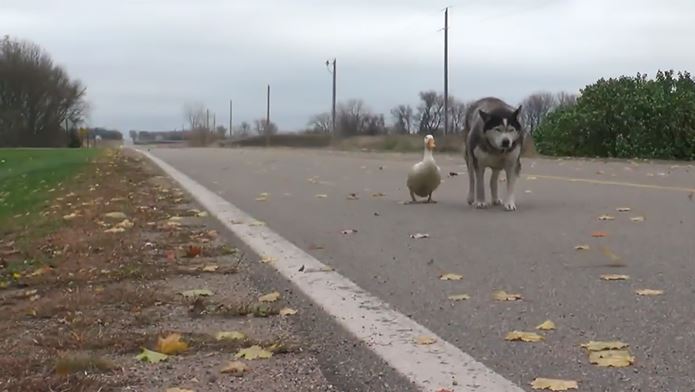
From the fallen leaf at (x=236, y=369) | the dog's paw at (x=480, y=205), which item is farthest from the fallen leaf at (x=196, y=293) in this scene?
the dog's paw at (x=480, y=205)

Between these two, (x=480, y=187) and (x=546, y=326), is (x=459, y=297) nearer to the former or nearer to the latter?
(x=546, y=326)

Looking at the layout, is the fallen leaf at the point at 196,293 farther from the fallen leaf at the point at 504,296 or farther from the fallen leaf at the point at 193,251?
the fallen leaf at the point at 504,296

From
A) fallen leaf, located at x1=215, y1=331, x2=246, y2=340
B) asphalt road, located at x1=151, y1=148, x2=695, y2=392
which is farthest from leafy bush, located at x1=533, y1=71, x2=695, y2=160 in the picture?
fallen leaf, located at x1=215, y1=331, x2=246, y2=340

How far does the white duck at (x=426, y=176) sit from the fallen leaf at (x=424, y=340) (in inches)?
267

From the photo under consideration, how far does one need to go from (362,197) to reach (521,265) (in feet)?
20.3

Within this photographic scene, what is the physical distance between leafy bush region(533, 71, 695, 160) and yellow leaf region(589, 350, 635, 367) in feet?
85.5

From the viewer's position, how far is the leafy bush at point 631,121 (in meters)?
28.6

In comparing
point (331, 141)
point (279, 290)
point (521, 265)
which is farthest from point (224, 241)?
point (331, 141)

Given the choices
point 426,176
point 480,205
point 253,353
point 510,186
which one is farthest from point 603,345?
point 426,176

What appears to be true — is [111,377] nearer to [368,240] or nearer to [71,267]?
[71,267]

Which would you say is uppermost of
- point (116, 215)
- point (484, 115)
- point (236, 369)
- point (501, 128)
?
point (484, 115)

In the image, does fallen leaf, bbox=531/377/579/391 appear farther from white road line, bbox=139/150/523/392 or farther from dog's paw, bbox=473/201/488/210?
dog's paw, bbox=473/201/488/210

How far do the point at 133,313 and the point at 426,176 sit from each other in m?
6.57

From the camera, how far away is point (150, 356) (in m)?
3.85
